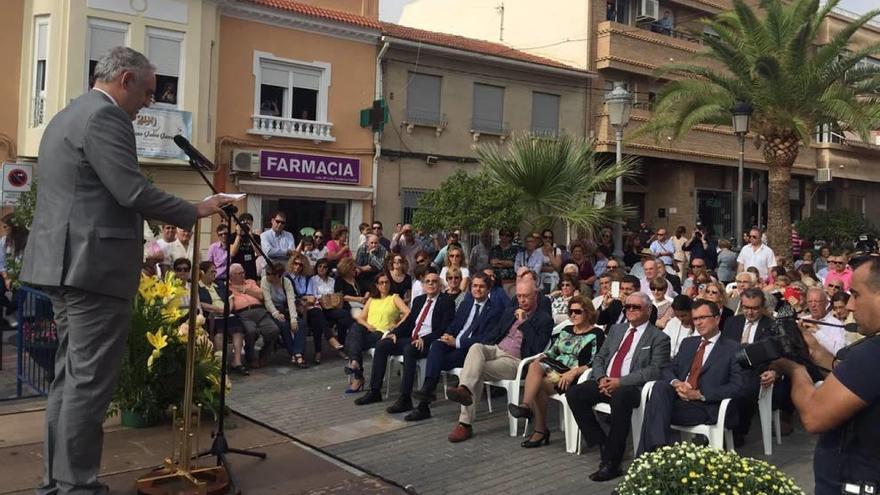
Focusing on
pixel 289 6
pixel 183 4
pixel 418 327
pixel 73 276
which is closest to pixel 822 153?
pixel 289 6

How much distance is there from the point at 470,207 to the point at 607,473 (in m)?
7.67

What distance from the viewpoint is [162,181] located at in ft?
53.9

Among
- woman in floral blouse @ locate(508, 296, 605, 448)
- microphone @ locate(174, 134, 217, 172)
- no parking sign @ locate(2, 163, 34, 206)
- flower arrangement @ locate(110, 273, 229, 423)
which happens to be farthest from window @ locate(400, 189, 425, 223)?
microphone @ locate(174, 134, 217, 172)

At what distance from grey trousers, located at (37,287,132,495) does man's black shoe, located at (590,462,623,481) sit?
3.20 meters

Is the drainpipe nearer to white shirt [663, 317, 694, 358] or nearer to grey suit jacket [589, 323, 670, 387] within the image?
white shirt [663, 317, 694, 358]

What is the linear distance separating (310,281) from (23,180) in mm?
6112

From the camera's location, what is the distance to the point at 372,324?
8.39m

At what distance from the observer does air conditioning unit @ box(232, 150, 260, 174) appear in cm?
1697

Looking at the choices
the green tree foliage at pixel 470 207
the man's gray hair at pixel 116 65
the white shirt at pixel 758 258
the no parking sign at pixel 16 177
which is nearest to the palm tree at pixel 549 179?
the green tree foliage at pixel 470 207

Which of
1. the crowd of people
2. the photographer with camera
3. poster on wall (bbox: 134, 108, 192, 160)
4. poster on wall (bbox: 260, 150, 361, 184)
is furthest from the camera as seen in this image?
poster on wall (bbox: 260, 150, 361, 184)

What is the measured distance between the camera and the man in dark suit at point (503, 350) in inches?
243

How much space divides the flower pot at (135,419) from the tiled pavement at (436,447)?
3.90 feet

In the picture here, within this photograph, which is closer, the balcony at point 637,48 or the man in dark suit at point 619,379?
the man in dark suit at point 619,379

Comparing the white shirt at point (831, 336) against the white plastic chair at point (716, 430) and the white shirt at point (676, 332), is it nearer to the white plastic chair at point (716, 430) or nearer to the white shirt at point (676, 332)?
the white shirt at point (676, 332)
